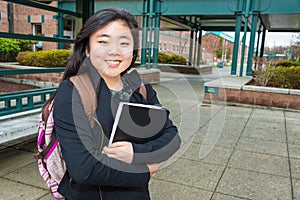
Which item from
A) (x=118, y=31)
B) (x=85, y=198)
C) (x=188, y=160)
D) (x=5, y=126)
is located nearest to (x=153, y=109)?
(x=118, y=31)

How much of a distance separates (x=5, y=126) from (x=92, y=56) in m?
2.51

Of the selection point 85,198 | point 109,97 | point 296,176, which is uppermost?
point 109,97

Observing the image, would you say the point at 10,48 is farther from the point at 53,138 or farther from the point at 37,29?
the point at 53,138

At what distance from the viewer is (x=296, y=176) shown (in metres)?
3.10

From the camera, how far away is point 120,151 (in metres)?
1.05

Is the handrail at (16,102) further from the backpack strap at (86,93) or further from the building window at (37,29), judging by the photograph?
the building window at (37,29)

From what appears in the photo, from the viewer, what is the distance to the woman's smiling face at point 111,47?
115cm

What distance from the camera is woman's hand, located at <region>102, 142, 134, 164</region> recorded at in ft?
3.45

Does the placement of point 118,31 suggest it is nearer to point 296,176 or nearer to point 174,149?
point 174,149

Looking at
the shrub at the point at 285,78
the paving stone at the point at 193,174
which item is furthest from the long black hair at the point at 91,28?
the shrub at the point at 285,78

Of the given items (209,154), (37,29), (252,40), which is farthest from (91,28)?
(37,29)

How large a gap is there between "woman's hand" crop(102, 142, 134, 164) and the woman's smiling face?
33 centimetres

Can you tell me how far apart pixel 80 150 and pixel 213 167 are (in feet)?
8.30

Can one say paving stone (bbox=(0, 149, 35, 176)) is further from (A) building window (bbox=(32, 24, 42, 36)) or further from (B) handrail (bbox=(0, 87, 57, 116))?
(A) building window (bbox=(32, 24, 42, 36))
